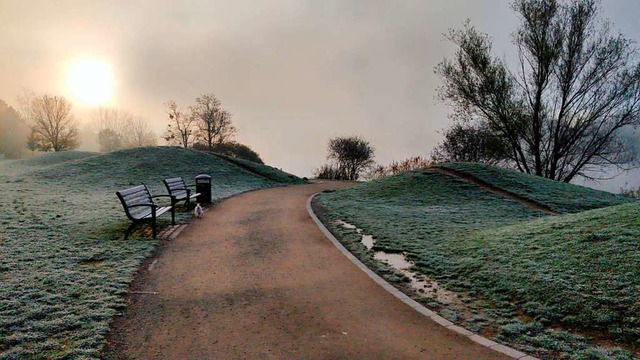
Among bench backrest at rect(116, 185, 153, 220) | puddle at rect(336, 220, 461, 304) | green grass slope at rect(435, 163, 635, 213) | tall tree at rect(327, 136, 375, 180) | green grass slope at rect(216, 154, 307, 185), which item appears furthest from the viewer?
tall tree at rect(327, 136, 375, 180)

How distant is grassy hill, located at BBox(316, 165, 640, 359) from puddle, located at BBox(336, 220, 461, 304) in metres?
0.11

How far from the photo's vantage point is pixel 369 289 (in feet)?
18.6

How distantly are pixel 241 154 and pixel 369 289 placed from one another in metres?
43.5

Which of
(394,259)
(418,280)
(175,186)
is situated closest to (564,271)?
(418,280)

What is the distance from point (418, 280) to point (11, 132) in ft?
226

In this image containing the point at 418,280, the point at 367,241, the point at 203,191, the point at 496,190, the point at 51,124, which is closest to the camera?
the point at 418,280

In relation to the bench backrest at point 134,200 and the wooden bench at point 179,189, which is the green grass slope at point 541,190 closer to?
the wooden bench at point 179,189

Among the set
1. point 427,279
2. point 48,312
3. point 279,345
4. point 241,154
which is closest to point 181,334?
point 279,345

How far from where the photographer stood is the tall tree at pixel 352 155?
4009 centimetres

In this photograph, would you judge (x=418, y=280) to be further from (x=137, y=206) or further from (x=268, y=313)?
(x=137, y=206)

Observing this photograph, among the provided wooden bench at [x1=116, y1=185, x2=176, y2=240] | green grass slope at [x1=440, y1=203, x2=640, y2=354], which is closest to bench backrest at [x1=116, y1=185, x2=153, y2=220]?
wooden bench at [x1=116, y1=185, x2=176, y2=240]

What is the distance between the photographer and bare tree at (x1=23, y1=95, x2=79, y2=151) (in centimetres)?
5438

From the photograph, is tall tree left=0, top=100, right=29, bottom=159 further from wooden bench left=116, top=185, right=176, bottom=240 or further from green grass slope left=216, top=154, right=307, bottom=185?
wooden bench left=116, top=185, right=176, bottom=240

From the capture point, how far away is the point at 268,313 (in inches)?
188
